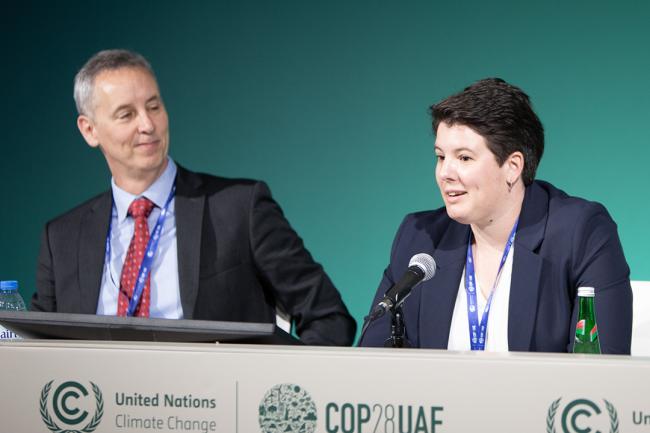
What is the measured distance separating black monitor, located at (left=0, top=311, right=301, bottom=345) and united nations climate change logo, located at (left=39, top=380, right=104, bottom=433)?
16 cm

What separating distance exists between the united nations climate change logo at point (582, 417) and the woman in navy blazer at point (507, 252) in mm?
944

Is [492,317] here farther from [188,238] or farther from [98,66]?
[98,66]

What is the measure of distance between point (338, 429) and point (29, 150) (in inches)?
167

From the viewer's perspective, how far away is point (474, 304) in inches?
99.7

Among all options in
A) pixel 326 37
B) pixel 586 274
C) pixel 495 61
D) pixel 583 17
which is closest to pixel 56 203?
pixel 326 37

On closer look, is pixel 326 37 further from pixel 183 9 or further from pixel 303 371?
pixel 303 371

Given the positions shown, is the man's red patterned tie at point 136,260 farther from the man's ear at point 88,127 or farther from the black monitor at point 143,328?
the black monitor at point 143,328

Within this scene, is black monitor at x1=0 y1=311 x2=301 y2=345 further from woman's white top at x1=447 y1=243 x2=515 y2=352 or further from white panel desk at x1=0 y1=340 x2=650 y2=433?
woman's white top at x1=447 y1=243 x2=515 y2=352

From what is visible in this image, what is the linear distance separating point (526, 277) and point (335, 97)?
8.74ft

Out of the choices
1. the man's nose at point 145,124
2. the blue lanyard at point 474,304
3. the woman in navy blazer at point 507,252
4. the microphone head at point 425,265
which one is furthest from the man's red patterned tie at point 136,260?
the microphone head at point 425,265

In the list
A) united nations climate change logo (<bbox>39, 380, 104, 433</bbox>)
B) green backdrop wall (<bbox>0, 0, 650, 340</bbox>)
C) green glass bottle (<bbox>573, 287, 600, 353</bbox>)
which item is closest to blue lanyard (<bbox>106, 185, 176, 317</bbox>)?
united nations climate change logo (<bbox>39, 380, 104, 433</bbox>)

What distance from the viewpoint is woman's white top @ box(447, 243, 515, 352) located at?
2.46 metres

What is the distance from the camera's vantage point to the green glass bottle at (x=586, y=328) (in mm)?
2195

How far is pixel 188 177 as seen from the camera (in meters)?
3.33
